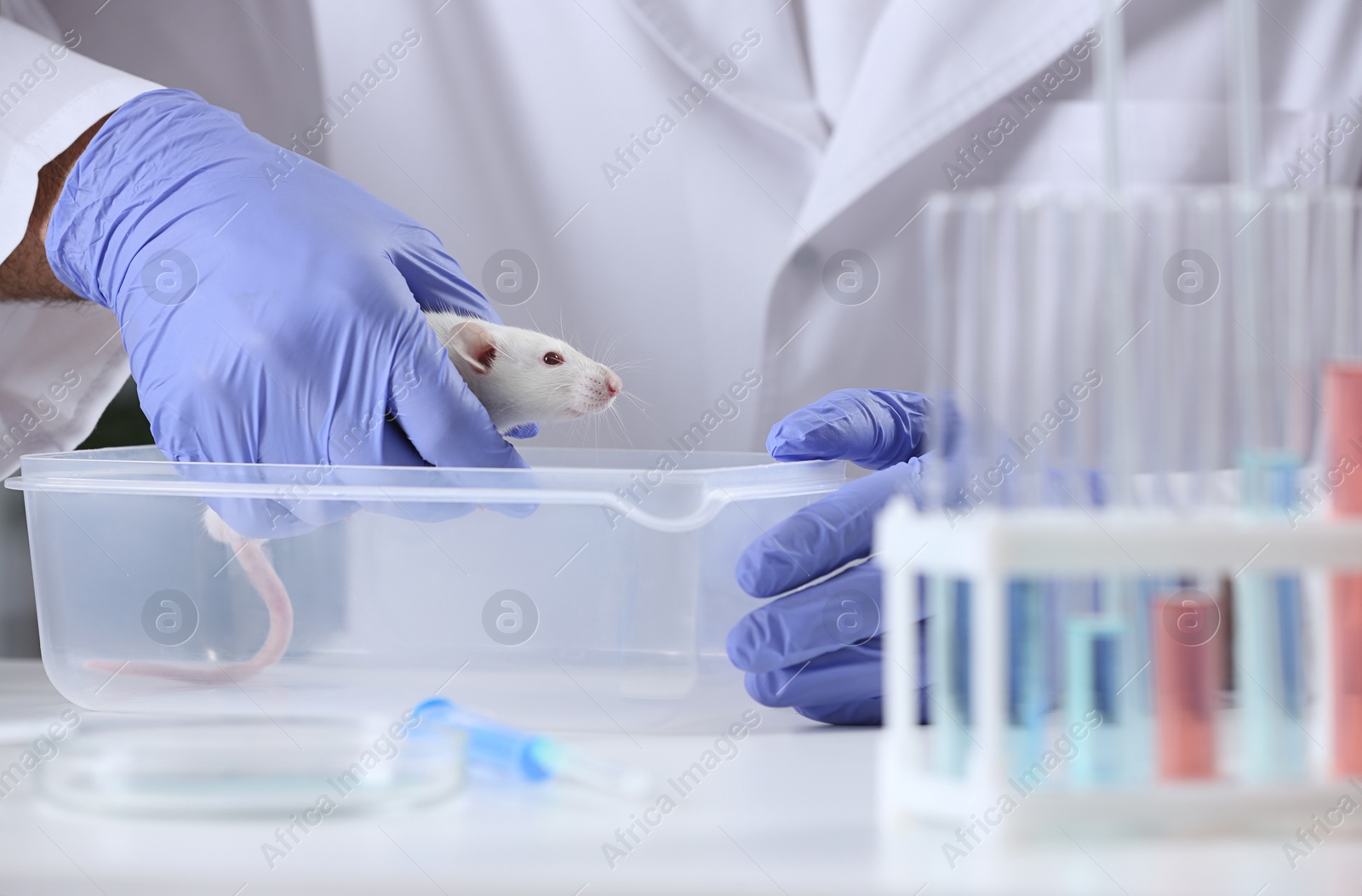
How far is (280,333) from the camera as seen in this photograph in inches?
40.5

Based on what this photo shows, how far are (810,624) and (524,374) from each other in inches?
23.1

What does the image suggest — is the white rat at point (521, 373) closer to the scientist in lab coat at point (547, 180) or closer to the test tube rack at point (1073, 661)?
the scientist in lab coat at point (547, 180)

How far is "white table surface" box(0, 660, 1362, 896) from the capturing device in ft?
1.62

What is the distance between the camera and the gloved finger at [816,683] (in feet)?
2.77

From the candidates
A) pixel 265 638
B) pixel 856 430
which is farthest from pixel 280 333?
pixel 856 430

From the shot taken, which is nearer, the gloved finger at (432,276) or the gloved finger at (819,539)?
the gloved finger at (819,539)

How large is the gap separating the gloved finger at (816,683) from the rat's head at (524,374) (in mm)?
534

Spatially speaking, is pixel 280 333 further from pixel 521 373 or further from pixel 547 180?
pixel 547 180

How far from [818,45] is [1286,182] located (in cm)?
60

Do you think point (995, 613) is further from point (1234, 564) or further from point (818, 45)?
point (818, 45)

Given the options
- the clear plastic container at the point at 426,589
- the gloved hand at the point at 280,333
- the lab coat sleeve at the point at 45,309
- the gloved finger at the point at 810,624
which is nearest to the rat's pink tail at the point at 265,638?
the clear plastic container at the point at 426,589

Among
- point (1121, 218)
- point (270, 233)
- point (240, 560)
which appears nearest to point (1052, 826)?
point (1121, 218)

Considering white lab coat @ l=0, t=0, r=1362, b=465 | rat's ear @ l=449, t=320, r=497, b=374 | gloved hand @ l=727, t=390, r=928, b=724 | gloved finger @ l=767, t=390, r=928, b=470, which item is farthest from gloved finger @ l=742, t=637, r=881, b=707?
white lab coat @ l=0, t=0, r=1362, b=465

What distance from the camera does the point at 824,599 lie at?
86 cm
